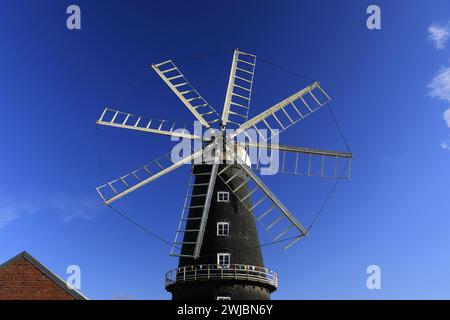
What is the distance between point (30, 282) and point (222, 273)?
421 inches

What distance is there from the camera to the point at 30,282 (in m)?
21.2

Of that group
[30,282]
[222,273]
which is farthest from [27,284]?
[222,273]

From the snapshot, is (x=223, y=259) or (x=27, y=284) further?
(x=223, y=259)

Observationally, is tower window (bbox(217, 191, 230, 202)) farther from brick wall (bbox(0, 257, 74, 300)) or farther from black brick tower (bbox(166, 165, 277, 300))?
brick wall (bbox(0, 257, 74, 300))

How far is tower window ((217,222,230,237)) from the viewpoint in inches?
1164

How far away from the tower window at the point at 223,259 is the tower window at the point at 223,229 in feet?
3.95

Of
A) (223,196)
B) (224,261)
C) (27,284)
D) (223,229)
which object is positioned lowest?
(27,284)

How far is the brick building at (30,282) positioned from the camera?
69.2ft

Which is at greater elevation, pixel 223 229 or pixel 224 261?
pixel 223 229

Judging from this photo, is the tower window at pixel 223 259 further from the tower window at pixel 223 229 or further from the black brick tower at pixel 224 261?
the tower window at pixel 223 229

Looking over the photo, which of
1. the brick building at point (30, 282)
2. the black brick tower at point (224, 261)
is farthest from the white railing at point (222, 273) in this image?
the brick building at point (30, 282)

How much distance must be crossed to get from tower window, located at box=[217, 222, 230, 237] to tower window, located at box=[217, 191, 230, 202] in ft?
4.75

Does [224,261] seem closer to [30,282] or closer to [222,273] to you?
[222,273]
